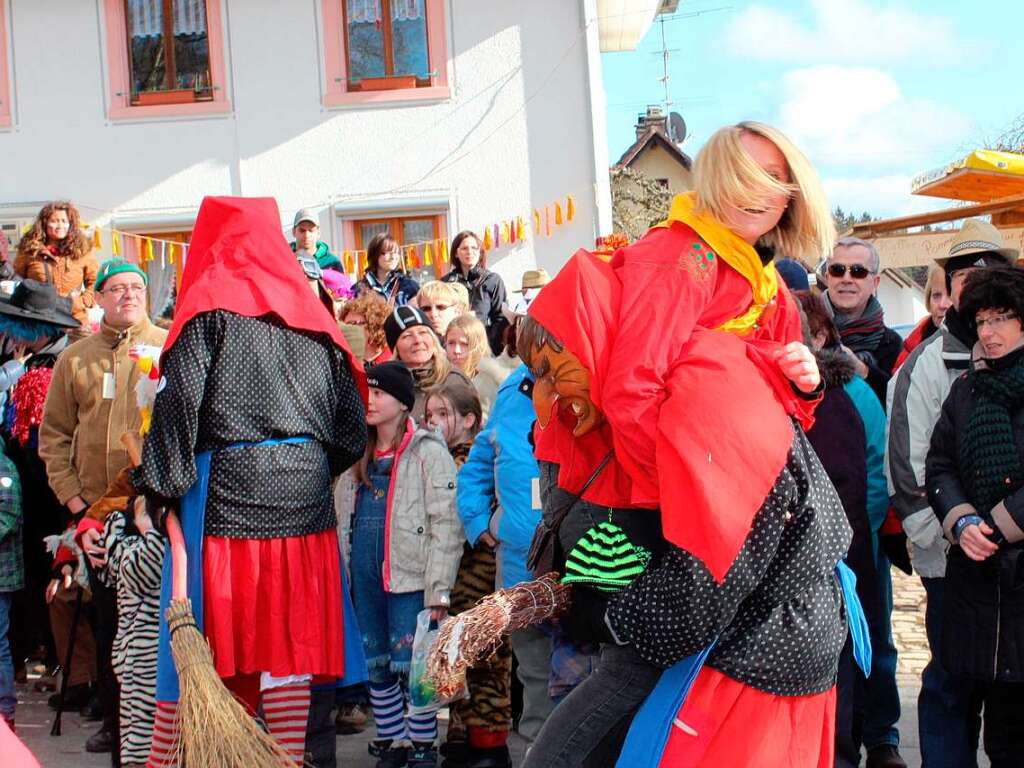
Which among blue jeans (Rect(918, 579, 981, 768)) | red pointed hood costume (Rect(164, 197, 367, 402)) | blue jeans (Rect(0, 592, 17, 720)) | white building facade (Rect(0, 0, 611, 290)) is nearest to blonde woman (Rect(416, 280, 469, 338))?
red pointed hood costume (Rect(164, 197, 367, 402))

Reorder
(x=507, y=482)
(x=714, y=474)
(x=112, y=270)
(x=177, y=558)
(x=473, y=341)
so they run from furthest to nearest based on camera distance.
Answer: (x=473, y=341) < (x=112, y=270) < (x=507, y=482) < (x=177, y=558) < (x=714, y=474)

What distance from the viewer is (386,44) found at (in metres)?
15.1

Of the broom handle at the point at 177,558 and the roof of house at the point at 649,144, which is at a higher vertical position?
the roof of house at the point at 649,144

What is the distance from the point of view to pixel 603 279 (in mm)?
2500

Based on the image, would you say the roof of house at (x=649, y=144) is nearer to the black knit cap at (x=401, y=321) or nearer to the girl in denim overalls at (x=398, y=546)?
the black knit cap at (x=401, y=321)

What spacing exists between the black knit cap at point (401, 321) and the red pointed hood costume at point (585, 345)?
3.10 m

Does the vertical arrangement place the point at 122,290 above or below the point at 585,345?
above

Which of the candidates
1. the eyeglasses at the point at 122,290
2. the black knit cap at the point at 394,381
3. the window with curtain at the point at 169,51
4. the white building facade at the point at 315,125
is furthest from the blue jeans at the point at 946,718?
the window with curtain at the point at 169,51

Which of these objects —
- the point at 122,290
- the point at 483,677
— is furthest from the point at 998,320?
the point at 122,290

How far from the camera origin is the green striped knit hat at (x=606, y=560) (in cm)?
250

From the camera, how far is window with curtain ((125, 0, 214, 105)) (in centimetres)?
1516

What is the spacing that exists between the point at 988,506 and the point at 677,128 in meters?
33.9

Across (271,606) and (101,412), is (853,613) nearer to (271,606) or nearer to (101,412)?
(271,606)

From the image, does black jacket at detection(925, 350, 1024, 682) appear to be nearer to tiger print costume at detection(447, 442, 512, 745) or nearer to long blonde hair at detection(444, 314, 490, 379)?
tiger print costume at detection(447, 442, 512, 745)
